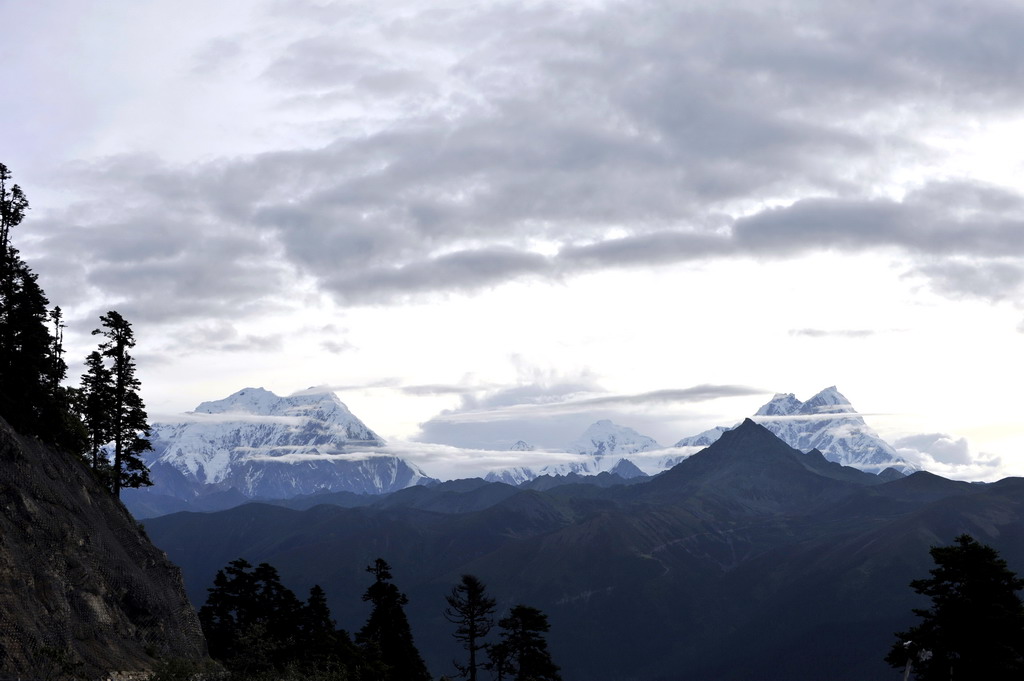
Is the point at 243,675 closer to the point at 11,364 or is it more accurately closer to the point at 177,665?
the point at 177,665

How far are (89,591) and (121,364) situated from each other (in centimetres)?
2688

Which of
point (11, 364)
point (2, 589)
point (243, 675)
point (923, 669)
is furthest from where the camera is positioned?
point (11, 364)

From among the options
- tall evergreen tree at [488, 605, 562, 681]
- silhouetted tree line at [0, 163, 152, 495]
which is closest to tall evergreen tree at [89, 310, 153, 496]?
silhouetted tree line at [0, 163, 152, 495]

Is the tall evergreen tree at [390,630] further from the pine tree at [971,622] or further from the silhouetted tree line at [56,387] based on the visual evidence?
the pine tree at [971,622]

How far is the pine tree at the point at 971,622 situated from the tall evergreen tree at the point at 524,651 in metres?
34.1

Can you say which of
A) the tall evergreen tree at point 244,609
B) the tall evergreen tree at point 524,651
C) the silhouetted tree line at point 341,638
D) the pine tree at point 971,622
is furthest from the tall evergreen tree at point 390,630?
the pine tree at point 971,622

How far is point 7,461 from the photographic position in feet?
226

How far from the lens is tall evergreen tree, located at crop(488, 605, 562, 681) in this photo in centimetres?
8981

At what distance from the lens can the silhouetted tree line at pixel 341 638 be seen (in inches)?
2736

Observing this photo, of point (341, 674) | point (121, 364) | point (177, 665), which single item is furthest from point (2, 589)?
point (121, 364)

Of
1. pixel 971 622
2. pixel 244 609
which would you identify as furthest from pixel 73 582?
pixel 971 622

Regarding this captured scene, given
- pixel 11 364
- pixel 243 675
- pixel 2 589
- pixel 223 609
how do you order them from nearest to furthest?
pixel 2 589, pixel 243 675, pixel 11 364, pixel 223 609

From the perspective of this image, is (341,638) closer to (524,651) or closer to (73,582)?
(524,651)

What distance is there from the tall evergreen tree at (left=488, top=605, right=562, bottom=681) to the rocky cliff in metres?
26.4
